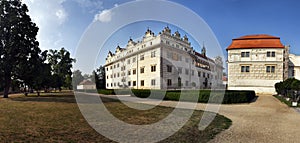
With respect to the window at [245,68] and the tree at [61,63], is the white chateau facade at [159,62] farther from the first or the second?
the tree at [61,63]

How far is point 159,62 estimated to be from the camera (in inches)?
1316

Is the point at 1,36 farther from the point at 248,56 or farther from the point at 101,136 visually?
the point at 248,56

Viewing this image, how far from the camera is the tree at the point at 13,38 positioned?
1003 inches

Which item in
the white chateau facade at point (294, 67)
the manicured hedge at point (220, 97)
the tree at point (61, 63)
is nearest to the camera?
the manicured hedge at point (220, 97)

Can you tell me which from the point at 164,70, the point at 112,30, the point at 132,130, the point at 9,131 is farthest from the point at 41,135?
the point at 164,70

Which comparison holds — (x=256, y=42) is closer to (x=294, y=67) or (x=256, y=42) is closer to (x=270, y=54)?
(x=270, y=54)

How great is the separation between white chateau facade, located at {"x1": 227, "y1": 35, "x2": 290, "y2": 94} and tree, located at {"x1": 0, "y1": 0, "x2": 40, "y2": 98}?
1349 inches

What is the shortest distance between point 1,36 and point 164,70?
83.1ft

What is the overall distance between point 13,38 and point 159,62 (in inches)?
897

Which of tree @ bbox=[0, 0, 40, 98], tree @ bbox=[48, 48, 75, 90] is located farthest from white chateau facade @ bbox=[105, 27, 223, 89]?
tree @ bbox=[48, 48, 75, 90]

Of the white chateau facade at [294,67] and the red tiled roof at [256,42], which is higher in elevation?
the red tiled roof at [256,42]

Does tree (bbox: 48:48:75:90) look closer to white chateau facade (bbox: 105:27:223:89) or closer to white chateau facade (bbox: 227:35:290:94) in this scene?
white chateau facade (bbox: 105:27:223:89)

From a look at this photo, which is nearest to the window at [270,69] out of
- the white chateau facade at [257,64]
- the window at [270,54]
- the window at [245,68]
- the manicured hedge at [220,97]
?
the white chateau facade at [257,64]

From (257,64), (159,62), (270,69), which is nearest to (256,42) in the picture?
(257,64)
